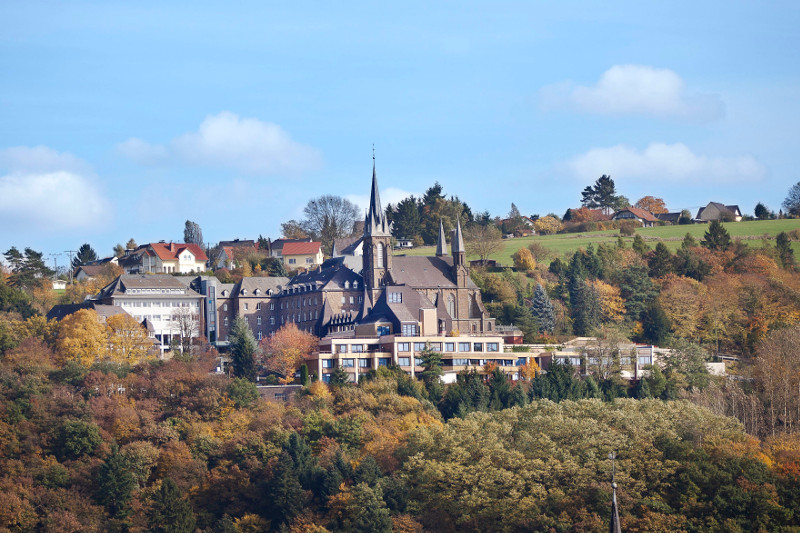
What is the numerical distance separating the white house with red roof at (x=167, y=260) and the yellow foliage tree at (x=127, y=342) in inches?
1304

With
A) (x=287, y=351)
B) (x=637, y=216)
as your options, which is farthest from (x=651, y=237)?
(x=287, y=351)

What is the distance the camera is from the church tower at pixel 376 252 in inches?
4350

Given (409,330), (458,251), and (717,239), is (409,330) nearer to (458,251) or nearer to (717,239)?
(458,251)

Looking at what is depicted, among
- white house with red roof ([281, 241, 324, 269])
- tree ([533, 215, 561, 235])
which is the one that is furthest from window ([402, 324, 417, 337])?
tree ([533, 215, 561, 235])

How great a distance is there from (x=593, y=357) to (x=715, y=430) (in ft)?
88.1

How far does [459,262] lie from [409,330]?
14487mm

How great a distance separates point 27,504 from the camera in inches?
3270

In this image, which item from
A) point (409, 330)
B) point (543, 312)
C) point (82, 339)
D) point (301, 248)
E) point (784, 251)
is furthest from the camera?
point (301, 248)

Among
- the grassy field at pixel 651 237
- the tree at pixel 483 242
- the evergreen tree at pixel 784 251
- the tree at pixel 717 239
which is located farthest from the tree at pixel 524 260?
the evergreen tree at pixel 784 251

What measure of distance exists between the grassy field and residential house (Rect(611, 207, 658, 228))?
917 cm

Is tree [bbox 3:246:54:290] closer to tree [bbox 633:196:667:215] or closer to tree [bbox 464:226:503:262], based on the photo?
tree [bbox 464:226:503:262]

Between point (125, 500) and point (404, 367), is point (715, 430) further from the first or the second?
point (125, 500)

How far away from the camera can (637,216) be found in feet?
554

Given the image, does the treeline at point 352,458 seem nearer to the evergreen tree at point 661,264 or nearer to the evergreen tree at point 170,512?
the evergreen tree at point 170,512
